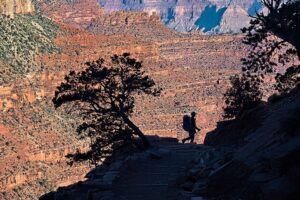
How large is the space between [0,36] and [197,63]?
4358 cm

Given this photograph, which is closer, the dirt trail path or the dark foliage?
the dirt trail path

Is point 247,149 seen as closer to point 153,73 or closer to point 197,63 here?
point 153,73

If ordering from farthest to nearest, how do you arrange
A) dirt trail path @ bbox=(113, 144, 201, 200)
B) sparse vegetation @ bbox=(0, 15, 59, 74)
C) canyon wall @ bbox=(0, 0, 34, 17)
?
1. canyon wall @ bbox=(0, 0, 34, 17)
2. sparse vegetation @ bbox=(0, 15, 59, 74)
3. dirt trail path @ bbox=(113, 144, 201, 200)

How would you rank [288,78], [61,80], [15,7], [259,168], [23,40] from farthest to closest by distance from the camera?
[15,7]
[23,40]
[61,80]
[288,78]
[259,168]

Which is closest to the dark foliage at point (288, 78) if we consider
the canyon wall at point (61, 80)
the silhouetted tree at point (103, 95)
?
the silhouetted tree at point (103, 95)

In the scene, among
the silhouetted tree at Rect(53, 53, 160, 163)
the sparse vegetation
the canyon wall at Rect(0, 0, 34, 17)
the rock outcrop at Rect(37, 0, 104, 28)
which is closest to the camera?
the silhouetted tree at Rect(53, 53, 160, 163)

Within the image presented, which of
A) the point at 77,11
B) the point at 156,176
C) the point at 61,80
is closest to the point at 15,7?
the point at 61,80

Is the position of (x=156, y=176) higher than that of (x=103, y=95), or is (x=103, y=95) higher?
(x=103, y=95)

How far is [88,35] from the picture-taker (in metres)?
78.2

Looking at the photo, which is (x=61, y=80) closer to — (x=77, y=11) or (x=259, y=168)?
(x=259, y=168)

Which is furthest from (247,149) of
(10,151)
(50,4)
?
(50,4)

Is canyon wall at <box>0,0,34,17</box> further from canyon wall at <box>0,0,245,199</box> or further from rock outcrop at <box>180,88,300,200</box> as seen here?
rock outcrop at <box>180,88,300,200</box>

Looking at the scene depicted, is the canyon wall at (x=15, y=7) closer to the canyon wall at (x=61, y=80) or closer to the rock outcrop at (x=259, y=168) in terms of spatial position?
the canyon wall at (x=61, y=80)

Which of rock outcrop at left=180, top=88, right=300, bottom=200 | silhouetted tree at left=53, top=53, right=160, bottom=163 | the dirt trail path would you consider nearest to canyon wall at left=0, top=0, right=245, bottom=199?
silhouetted tree at left=53, top=53, right=160, bottom=163
